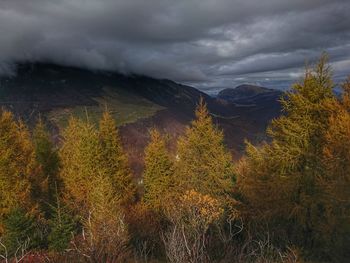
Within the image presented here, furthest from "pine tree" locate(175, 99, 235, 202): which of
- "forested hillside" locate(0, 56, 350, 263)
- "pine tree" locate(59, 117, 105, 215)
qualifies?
"pine tree" locate(59, 117, 105, 215)

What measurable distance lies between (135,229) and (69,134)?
19.1 metres

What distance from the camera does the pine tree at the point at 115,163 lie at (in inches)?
1164

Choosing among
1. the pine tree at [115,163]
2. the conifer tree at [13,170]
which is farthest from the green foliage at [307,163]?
the conifer tree at [13,170]

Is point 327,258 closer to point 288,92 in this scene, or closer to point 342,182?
point 342,182

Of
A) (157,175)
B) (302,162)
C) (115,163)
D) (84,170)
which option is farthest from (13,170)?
(302,162)

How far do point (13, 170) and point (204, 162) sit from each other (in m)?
13.6

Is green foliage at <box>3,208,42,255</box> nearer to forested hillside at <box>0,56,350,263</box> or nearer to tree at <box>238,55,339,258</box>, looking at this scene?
forested hillside at <box>0,56,350,263</box>

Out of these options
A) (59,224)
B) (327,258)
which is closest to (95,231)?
(59,224)

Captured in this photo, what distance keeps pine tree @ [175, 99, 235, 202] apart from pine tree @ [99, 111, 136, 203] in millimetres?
4818

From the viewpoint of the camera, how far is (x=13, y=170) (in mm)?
22172

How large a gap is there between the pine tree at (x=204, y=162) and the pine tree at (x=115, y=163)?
482 centimetres

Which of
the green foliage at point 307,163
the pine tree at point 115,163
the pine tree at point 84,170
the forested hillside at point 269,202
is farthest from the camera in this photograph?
the pine tree at point 115,163

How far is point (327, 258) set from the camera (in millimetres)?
18188

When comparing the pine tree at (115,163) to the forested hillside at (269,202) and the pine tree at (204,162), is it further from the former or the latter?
the pine tree at (204,162)
